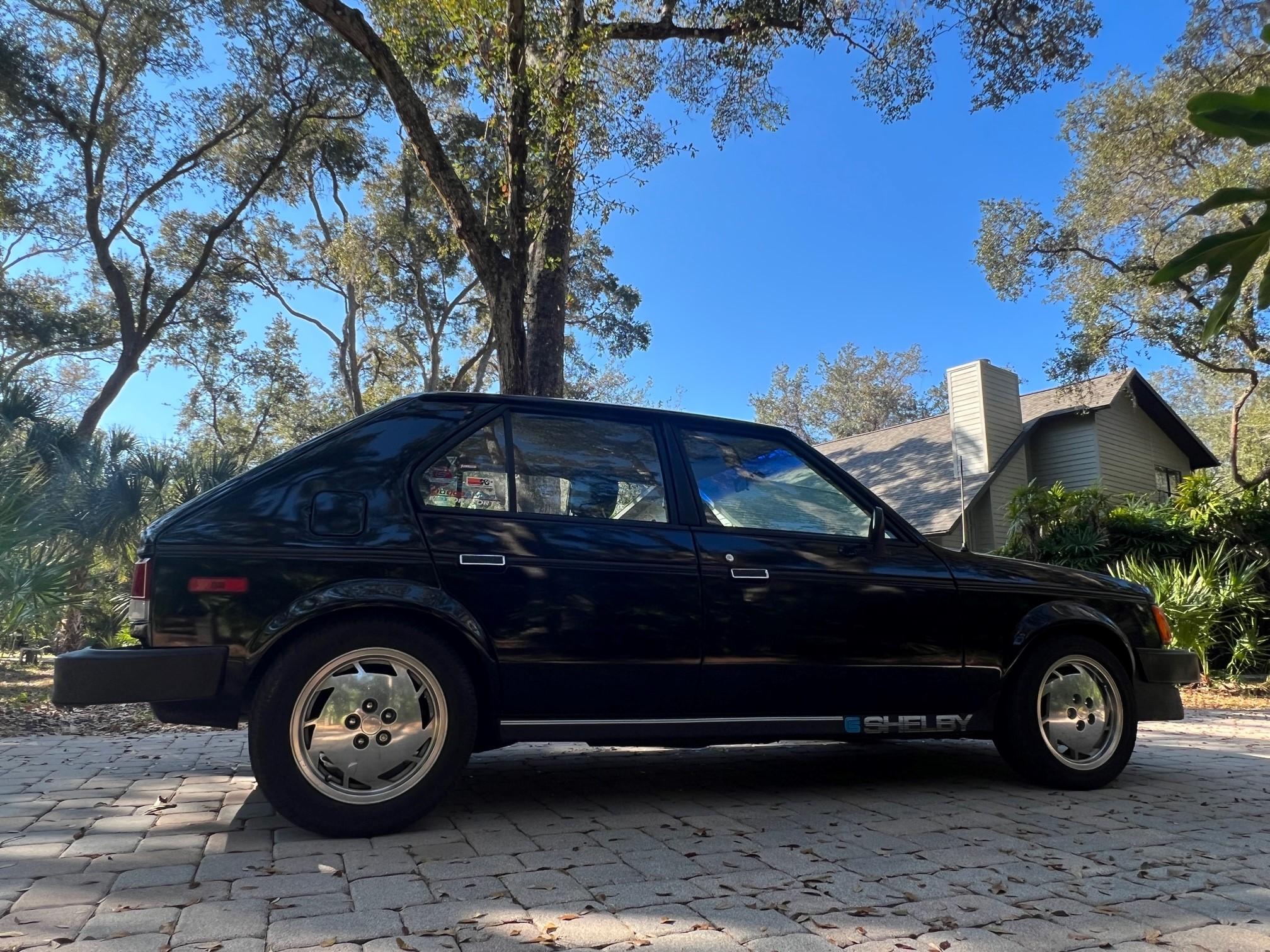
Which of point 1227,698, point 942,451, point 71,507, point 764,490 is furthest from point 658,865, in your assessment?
point 942,451

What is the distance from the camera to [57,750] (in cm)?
561

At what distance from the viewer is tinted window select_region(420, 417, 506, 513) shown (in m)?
3.59

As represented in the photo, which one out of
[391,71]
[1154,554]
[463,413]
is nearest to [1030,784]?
[463,413]

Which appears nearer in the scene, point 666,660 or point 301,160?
point 666,660

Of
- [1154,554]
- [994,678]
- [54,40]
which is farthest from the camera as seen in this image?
[54,40]

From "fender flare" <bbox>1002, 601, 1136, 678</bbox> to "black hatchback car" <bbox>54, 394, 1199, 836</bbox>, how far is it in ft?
0.05

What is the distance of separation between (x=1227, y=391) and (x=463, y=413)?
40.1m

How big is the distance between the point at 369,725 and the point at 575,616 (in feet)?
2.92

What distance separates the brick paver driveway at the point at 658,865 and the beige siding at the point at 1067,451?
48.7ft

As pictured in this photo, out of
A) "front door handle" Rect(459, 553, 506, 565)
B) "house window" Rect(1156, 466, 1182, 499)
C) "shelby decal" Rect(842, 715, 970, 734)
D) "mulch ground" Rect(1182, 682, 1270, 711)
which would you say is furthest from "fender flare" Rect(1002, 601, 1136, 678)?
"house window" Rect(1156, 466, 1182, 499)

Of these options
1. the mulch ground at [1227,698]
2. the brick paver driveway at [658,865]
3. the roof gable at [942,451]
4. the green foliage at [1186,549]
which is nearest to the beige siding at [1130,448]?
the roof gable at [942,451]

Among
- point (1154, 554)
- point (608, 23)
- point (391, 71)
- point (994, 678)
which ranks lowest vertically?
point (994, 678)

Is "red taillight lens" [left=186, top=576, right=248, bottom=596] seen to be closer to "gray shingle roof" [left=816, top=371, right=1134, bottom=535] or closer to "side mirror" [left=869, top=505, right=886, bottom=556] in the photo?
"side mirror" [left=869, top=505, right=886, bottom=556]

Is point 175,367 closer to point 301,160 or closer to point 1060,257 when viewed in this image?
point 301,160
